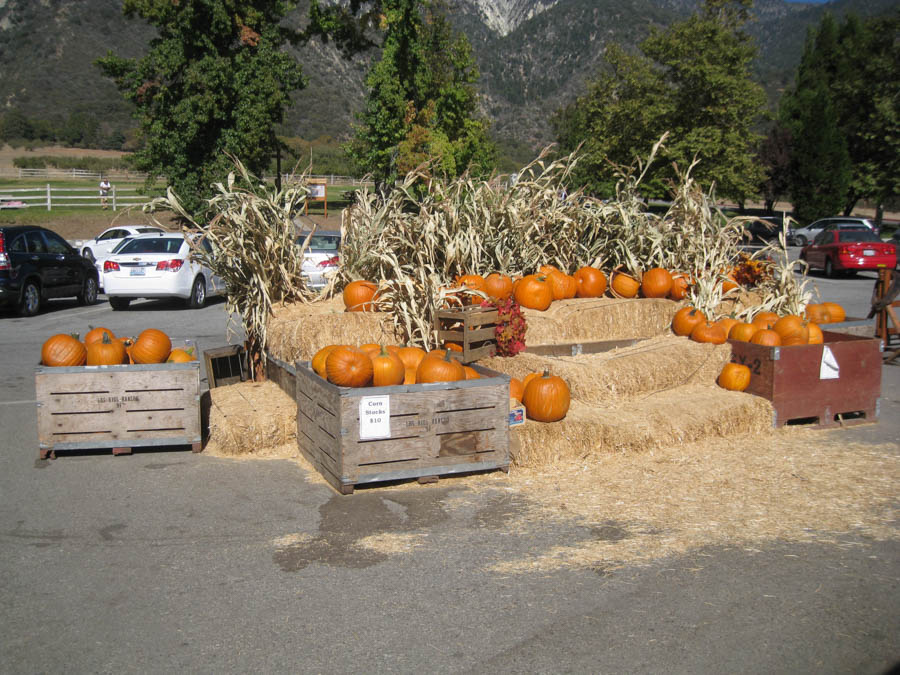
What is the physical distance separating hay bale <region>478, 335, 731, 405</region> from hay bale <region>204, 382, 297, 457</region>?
1.95 m

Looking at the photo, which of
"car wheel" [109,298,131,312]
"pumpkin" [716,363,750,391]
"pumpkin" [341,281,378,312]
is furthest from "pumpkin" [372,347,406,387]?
"car wheel" [109,298,131,312]

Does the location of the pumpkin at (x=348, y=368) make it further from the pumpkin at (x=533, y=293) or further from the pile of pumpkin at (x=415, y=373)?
the pumpkin at (x=533, y=293)

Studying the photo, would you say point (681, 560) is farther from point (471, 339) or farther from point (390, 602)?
point (471, 339)

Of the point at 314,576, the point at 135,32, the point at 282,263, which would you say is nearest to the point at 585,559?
the point at 314,576

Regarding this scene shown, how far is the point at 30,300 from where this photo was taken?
1644cm

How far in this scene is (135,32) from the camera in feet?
397

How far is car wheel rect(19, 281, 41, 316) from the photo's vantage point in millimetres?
16266

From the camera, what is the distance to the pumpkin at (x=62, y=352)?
700cm

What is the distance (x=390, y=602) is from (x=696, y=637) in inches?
62.8

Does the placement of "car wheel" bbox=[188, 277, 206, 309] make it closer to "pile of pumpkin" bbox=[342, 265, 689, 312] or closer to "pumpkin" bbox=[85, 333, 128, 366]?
"pile of pumpkin" bbox=[342, 265, 689, 312]

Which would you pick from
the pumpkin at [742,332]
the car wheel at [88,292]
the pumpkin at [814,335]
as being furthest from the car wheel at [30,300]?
the pumpkin at [814,335]

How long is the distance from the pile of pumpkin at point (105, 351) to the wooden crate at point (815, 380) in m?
5.62

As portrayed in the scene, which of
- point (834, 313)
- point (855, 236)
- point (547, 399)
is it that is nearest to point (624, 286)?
point (834, 313)

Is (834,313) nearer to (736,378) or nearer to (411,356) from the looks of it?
(736,378)
